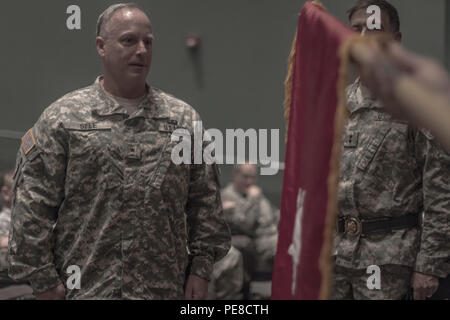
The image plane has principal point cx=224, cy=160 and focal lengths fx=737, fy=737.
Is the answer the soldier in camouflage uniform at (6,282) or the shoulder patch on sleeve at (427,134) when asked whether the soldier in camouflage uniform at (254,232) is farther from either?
the shoulder patch on sleeve at (427,134)

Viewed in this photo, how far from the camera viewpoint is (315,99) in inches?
62.5

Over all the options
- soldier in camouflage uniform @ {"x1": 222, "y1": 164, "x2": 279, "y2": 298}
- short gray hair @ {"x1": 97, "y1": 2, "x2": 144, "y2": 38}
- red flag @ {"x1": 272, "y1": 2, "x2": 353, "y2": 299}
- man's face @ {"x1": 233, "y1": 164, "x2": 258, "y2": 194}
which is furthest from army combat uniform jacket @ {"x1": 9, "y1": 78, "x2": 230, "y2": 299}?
man's face @ {"x1": 233, "y1": 164, "x2": 258, "y2": 194}

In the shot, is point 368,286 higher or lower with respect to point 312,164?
lower

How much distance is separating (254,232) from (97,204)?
2.95 m

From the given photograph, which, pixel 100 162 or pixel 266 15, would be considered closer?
pixel 100 162

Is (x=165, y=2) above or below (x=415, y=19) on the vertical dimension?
above

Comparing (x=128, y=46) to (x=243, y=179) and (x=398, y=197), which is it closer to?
(x=398, y=197)

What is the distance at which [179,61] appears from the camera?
A: 22.1ft

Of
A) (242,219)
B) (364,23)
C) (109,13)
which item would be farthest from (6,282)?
(364,23)

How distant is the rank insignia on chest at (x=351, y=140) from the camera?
269 cm

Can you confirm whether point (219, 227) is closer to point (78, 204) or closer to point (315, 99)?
point (78, 204)

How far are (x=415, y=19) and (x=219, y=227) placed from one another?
292 centimetres
